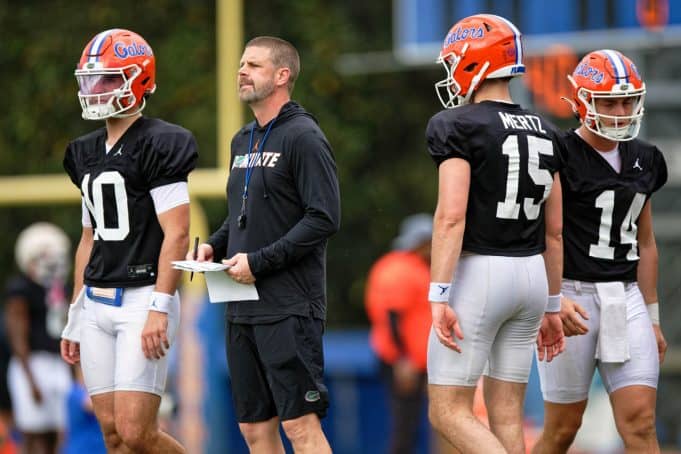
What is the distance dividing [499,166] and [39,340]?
6687mm

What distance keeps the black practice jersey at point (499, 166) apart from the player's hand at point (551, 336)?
38 cm

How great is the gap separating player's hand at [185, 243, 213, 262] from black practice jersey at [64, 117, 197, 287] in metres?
0.25

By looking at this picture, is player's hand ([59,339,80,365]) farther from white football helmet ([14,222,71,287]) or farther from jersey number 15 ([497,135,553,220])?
white football helmet ([14,222,71,287])

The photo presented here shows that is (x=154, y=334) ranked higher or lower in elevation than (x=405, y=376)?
higher

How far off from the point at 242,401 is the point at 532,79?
7.24 metres

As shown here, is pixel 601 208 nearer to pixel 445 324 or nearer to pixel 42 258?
pixel 445 324

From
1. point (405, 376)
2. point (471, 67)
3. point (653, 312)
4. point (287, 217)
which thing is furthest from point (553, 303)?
point (405, 376)

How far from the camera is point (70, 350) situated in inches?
305

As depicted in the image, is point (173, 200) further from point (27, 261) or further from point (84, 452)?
point (27, 261)

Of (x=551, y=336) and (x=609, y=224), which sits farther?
(x=609, y=224)

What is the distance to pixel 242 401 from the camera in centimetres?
713

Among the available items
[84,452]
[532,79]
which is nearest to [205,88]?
[532,79]

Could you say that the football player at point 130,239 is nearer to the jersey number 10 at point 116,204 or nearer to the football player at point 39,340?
the jersey number 10 at point 116,204

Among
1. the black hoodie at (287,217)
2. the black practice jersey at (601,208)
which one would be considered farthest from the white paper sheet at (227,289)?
the black practice jersey at (601,208)
